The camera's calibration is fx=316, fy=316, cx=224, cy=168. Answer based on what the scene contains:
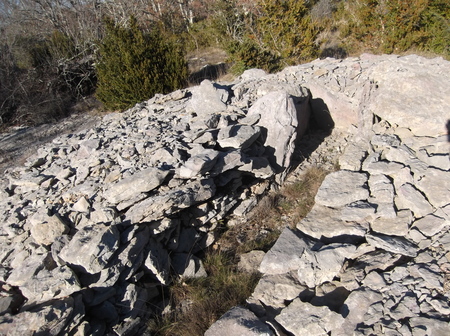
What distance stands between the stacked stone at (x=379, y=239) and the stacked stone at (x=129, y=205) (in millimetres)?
1124

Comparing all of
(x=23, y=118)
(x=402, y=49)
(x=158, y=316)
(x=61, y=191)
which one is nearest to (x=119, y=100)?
(x=23, y=118)

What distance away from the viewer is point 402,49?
9.54 m

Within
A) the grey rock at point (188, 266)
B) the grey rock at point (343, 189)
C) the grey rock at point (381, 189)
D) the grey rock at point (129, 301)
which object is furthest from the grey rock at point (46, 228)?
the grey rock at point (381, 189)

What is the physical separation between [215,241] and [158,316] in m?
1.39

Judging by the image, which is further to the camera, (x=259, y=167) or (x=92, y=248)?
(x=259, y=167)

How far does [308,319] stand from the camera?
3.03 metres

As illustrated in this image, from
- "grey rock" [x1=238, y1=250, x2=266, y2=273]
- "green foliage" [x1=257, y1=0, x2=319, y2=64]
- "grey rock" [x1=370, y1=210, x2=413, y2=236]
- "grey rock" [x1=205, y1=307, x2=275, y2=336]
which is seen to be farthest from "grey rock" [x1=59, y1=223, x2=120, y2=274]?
"green foliage" [x1=257, y1=0, x2=319, y2=64]

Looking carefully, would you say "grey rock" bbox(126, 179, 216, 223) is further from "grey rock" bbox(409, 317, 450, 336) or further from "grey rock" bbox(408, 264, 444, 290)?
"grey rock" bbox(409, 317, 450, 336)

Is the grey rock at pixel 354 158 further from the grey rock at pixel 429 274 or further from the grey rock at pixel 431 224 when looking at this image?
the grey rock at pixel 429 274

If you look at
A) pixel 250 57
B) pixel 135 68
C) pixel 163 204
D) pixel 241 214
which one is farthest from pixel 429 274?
pixel 135 68

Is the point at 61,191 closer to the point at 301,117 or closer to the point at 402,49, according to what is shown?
the point at 301,117

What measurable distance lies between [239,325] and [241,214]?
2120mm

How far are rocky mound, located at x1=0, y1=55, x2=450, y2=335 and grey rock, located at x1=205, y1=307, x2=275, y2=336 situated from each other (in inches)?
0.6

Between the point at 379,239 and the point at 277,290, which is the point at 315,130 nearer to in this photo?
the point at 379,239
